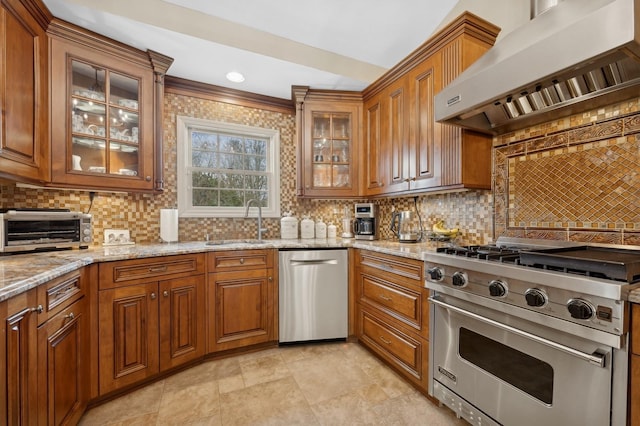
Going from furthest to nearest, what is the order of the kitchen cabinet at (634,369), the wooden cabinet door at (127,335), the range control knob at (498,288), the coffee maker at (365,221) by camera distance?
the coffee maker at (365,221)
the wooden cabinet door at (127,335)
the range control knob at (498,288)
the kitchen cabinet at (634,369)

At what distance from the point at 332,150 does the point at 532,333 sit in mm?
2246

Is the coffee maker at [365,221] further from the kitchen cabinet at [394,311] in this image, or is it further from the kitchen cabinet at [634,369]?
the kitchen cabinet at [634,369]

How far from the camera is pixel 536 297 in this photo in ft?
3.81

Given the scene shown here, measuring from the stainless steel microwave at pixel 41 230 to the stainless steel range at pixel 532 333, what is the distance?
7.72 ft

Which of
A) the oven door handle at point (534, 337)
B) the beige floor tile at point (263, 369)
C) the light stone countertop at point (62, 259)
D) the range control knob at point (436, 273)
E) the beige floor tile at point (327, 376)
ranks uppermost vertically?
the light stone countertop at point (62, 259)

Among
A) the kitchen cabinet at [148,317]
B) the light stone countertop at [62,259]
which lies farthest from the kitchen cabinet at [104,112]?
the kitchen cabinet at [148,317]

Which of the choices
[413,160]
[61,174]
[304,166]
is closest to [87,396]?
[61,174]

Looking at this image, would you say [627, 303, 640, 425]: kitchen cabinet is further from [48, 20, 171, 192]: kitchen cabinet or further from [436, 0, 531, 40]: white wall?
[48, 20, 171, 192]: kitchen cabinet

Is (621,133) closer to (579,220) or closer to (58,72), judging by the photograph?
(579,220)

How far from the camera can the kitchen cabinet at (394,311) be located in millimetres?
1829

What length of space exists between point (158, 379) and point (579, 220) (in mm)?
2846

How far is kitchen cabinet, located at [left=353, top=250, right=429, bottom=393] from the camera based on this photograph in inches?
72.0

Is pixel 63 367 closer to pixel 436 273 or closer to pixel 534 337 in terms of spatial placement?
pixel 436 273

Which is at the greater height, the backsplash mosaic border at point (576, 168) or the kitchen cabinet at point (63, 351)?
the backsplash mosaic border at point (576, 168)
